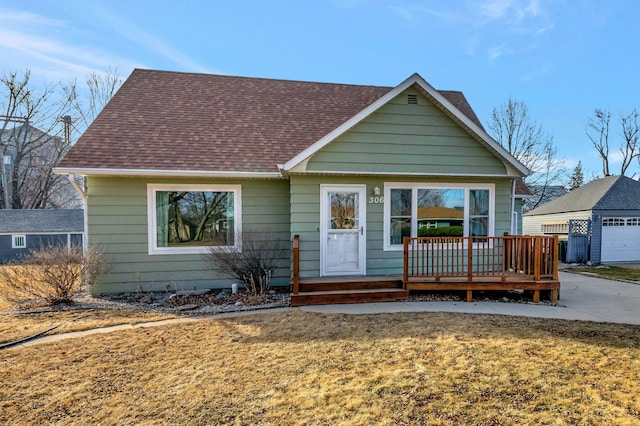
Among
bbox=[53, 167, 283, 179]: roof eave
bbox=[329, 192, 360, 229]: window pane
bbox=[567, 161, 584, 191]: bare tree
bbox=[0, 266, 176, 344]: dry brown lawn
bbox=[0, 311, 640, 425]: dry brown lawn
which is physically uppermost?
bbox=[567, 161, 584, 191]: bare tree

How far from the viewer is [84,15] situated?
1158 cm

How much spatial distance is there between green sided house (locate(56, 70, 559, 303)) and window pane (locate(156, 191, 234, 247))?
0.08 feet

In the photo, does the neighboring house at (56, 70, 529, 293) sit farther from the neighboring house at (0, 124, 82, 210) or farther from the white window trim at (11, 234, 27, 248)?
the neighboring house at (0, 124, 82, 210)

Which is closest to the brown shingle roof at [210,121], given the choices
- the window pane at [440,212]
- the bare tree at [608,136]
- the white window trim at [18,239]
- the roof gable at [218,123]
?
the roof gable at [218,123]

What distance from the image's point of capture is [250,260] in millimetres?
6996

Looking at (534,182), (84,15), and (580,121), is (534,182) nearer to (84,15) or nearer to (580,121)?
(580,121)

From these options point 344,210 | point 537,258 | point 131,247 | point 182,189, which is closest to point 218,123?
point 182,189

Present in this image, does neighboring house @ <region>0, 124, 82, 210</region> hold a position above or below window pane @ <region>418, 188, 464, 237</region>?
above

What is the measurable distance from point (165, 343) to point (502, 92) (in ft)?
93.7

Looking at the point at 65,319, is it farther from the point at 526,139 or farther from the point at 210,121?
the point at 526,139

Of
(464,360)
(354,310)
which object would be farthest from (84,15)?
(464,360)

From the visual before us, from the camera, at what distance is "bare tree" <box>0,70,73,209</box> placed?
21.7 metres

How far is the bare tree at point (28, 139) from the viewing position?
21.7 m

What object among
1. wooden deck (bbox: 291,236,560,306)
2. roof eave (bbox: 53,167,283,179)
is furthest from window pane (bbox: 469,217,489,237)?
roof eave (bbox: 53,167,283,179)
